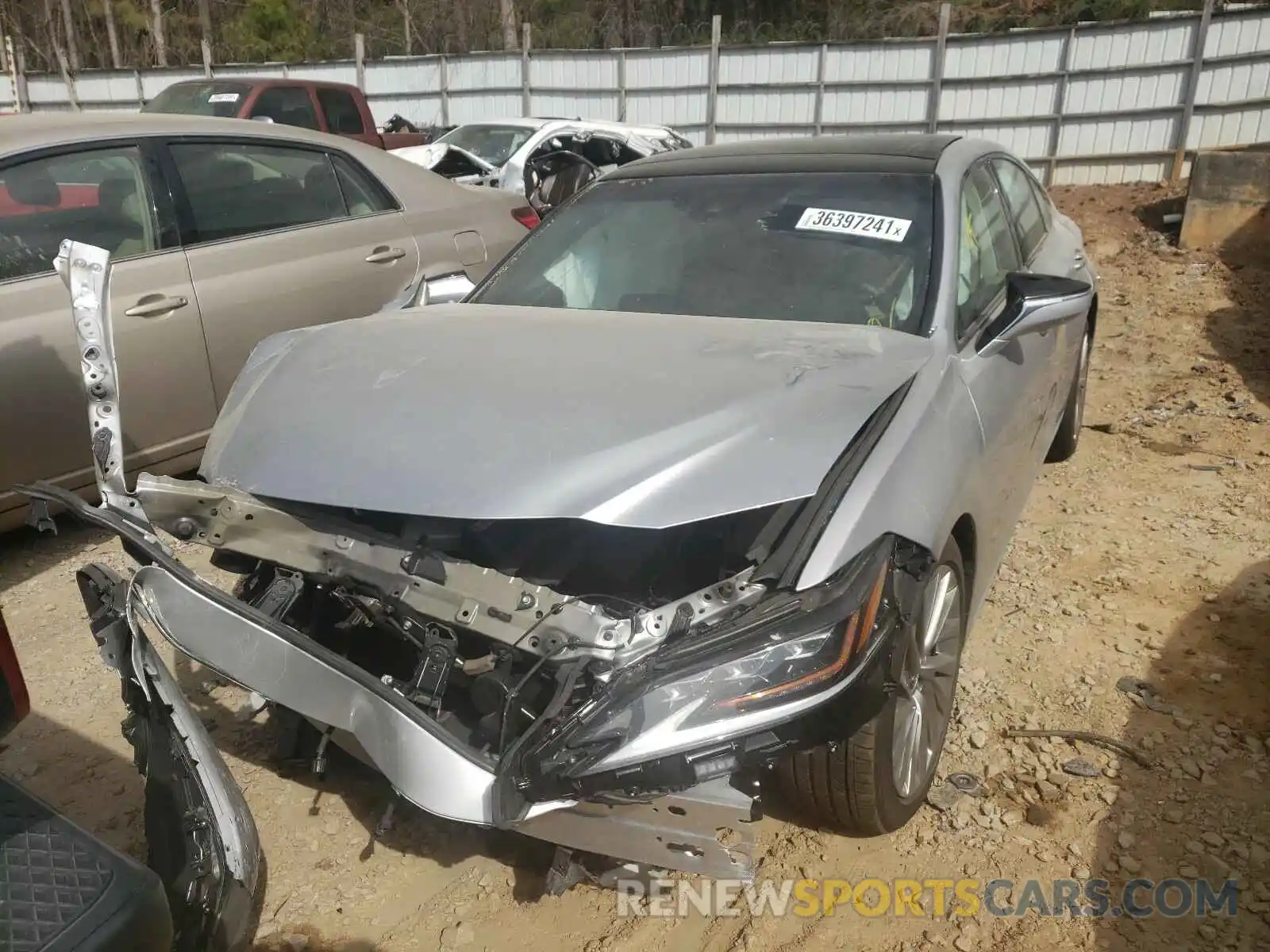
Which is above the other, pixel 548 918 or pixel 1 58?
pixel 1 58

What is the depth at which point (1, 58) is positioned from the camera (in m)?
24.0

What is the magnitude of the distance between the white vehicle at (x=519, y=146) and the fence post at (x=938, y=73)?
4.11 meters

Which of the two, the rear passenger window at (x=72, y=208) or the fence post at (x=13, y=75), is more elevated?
the fence post at (x=13, y=75)

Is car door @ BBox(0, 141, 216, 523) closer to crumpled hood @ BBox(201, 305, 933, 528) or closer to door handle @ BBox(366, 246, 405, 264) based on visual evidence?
door handle @ BBox(366, 246, 405, 264)

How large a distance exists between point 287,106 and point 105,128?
7130 millimetres

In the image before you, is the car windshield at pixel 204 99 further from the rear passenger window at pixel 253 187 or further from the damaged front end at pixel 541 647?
the damaged front end at pixel 541 647

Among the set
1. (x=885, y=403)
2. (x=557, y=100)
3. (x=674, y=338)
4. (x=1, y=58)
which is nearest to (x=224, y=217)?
(x=674, y=338)

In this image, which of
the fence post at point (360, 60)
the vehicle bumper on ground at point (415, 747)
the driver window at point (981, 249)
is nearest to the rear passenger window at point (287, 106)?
the fence post at point (360, 60)

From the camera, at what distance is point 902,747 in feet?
7.39

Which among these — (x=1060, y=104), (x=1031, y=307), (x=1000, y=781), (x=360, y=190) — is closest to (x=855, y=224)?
(x=1031, y=307)

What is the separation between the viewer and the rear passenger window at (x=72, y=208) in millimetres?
3443

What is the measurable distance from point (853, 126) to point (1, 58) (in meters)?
22.5

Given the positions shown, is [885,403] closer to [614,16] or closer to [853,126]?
[853,126]

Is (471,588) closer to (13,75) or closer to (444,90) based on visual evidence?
(444,90)
